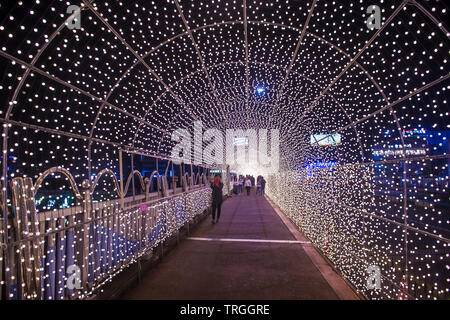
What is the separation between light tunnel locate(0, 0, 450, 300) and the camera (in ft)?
10.5

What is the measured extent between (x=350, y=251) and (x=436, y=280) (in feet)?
4.19

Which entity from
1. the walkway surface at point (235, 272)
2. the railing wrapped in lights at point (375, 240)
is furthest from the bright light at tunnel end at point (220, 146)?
the railing wrapped in lights at point (375, 240)

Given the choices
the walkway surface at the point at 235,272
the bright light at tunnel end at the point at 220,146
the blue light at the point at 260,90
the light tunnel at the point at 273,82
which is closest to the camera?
the light tunnel at the point at 273,82

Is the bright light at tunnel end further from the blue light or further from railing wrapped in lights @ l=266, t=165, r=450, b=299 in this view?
railing wrapped in lights @ l=266, t=165, r=450, b=299

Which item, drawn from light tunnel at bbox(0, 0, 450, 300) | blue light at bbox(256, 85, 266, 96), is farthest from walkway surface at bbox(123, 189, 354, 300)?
blue light at bbox(256, 85, 266, 96)

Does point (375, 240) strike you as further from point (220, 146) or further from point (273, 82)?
point (220, 146)

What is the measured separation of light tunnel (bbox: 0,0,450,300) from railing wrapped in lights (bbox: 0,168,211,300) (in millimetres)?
22

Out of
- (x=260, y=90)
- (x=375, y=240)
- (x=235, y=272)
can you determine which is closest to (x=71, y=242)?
(x=235, y=272)

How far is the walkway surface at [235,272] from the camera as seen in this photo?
13.3 ft

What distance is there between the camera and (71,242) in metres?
3.34

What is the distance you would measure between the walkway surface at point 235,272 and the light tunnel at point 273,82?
1.66 feet

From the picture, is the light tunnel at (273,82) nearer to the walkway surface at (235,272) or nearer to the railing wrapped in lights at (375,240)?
the railing wrapped in lights at (375,240)
